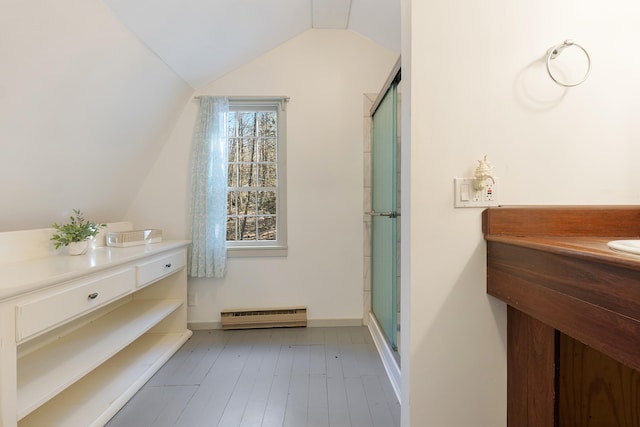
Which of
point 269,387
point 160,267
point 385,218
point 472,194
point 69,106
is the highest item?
point 69,106

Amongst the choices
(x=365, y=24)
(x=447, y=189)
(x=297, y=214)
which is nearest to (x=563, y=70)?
(x=447, y=189)

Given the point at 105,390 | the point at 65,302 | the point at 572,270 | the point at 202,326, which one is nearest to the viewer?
the point at 572,270

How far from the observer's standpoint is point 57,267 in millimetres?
1375

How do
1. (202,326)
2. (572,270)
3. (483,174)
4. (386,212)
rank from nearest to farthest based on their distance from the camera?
(572,270), (483,174), (386,212), (202,326)

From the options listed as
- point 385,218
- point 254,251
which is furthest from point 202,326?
point 385,218

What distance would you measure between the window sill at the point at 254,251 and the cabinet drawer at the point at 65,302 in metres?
1.01

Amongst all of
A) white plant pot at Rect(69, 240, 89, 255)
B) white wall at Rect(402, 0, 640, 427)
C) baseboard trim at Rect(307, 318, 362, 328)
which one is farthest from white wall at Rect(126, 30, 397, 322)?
white wall at Rect(402, 0, 640, 427)

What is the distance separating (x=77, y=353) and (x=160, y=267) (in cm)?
66

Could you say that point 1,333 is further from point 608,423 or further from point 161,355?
point 608,423

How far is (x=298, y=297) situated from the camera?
8.58 ft

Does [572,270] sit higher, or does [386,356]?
[572,270]

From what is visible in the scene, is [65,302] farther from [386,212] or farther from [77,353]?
[386,212]

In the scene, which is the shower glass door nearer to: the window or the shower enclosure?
the shower enclosure

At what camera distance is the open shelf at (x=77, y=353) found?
1.18m
